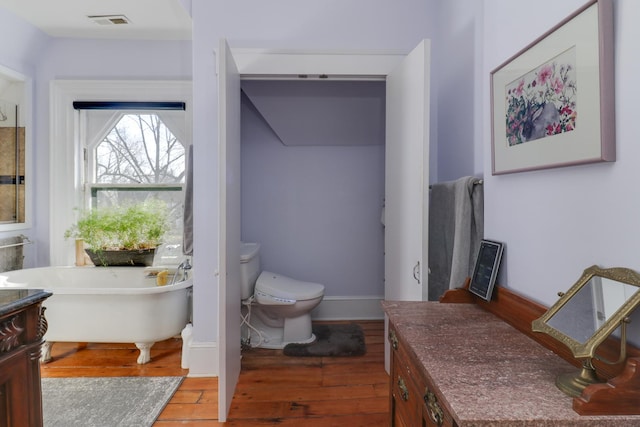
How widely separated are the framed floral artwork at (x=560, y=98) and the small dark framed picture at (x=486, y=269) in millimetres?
291

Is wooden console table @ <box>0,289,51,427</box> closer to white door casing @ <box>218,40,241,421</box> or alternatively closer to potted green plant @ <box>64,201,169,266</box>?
white door casing @ <box>218,40,241,421</box>

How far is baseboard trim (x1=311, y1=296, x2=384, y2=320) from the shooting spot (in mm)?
3516

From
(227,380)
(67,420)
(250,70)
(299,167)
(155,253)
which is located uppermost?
(250,70)

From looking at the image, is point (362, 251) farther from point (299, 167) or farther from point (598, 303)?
point (598, 303)

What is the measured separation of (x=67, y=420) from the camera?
199 cm

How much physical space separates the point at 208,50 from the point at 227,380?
6.54ft

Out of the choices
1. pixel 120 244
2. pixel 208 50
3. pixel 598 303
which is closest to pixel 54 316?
pixel 120 244

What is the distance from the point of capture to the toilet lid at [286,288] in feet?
9.24

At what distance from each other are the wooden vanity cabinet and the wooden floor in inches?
28.3

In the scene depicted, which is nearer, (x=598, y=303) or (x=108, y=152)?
(x=598, y=303)

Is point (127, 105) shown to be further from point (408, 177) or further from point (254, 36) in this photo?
point (408, 177)

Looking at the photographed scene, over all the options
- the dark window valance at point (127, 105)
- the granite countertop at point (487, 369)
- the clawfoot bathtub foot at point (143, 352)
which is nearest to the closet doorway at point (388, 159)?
the granite countertop at point (487, 369)

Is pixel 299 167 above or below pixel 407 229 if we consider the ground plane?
above

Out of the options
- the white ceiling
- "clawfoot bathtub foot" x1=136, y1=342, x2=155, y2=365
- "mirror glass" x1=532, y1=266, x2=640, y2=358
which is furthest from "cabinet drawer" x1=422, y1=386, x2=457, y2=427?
the white ceiling
